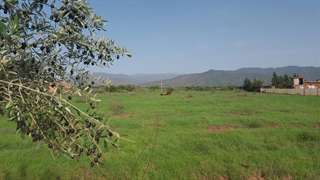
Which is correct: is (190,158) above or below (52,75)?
below

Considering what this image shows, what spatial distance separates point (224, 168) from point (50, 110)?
46.6ft

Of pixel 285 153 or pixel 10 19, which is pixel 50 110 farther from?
pixel 285 153

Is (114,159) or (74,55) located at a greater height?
(74,55)

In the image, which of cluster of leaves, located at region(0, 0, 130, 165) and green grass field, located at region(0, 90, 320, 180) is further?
green grass field, located at region(0, 90, 320, 180)

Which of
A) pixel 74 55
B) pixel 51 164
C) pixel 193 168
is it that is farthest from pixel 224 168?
pixel 74 55

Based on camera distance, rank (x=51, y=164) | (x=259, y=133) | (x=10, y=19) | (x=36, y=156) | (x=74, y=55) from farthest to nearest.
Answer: (x=259, y=133) < (x=36, y=156) < (x=51, y=164) < (x=74, y=55) < (x=10, y=19)

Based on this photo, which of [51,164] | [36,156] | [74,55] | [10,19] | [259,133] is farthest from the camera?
[259,133]

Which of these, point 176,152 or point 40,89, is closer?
point 40,89

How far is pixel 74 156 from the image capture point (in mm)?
6184

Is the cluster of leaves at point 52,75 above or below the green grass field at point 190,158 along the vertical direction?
above

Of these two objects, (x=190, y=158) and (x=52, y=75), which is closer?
(x=52, y=75)

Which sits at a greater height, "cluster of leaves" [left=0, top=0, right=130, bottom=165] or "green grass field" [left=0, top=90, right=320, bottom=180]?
A: "cluster of leaves" [left=0, top=0, right=130, bottom=165]

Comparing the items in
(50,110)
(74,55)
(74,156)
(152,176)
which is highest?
(74,55)

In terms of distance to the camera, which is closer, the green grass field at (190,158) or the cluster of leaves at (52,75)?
the cluster of leaves at (52,75)
